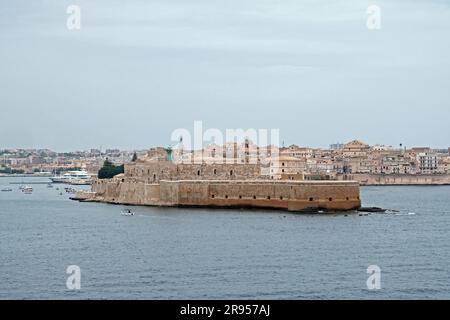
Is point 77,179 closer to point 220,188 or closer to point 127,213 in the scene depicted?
point 220,188

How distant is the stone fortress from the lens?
3112cm


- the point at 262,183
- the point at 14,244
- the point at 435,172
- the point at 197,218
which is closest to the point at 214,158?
the point at 262,183

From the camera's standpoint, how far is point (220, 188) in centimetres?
3319

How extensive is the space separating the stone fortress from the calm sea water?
1.70m

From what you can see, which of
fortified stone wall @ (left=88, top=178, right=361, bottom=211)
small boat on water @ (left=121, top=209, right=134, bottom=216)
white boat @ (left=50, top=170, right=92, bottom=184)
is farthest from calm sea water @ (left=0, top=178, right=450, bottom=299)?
white boat @ (left=50, top=170, right=92, bottom=184)

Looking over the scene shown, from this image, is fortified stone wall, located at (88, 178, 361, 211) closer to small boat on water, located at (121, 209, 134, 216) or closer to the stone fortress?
the stone fortress

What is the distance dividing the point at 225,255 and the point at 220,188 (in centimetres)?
1467

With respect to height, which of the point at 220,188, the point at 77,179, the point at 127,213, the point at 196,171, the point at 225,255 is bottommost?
the point at 225,255

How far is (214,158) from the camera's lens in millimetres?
38031

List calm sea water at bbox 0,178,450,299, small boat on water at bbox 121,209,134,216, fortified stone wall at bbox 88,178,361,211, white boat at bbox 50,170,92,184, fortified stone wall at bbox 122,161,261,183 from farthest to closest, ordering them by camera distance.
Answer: white boat at bbox 50,170,92,184 < fortified stone wall at bbox 122,161,261,183 < fortified stone wall at bbox 88,178,361,211 < small boat on water at bbox 121,209,134,216 < calm sea water at bbox 0,178,450,299

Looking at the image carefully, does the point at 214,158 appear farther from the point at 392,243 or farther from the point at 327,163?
the point at 327,163

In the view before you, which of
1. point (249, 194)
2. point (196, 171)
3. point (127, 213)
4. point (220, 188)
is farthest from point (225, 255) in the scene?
point (196, 171)

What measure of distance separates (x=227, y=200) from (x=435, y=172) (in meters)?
52.2
